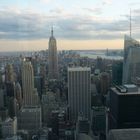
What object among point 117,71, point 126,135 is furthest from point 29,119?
point 126,135

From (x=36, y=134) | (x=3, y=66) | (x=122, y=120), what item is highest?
(x=3, y=66)

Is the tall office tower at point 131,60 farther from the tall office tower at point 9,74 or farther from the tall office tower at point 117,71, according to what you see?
the tall office tower at point 9,74

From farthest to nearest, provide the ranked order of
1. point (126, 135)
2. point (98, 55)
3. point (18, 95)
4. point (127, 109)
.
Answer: point (98, 55), point (18, 95), point (127, 109), point (126, 135)

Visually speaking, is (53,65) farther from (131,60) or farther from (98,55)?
(131,60)

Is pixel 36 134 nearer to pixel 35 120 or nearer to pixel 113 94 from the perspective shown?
pixel 35 120

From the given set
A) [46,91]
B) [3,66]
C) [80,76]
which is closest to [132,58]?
[80,76]

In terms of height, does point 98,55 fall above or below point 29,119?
above

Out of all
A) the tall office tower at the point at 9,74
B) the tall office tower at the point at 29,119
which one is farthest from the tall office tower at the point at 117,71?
the tall office tower at the point at 9,74

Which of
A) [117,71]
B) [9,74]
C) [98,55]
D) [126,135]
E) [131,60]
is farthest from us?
[98,55]
